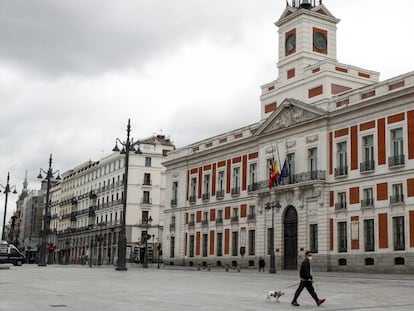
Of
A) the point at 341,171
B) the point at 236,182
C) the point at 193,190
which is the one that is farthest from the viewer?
the point at 193,190

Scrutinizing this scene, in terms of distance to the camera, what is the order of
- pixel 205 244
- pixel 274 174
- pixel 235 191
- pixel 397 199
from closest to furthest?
1. pixel 397 199
2. pixel 274 174
3. pixel 235 191
4. pixel 205 244

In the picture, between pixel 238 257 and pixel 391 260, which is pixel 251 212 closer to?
pixel 238 257

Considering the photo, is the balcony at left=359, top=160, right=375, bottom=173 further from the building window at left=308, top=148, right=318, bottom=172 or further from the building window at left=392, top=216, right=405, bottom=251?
the building window at left=308, top=148, right=318, bottom=172

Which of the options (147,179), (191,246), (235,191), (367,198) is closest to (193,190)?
(191,246)

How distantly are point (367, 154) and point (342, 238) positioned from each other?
6.14 meters

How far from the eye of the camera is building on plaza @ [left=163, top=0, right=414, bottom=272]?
39781mm

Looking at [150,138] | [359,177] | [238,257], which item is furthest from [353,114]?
[150,138]

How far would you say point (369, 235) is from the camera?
41.1 m

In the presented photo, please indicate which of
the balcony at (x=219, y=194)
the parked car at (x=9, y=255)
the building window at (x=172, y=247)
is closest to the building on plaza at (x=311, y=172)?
the balcony at (x=219, y=194)

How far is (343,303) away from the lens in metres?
16.5

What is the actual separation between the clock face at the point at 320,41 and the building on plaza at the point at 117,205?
108 feet

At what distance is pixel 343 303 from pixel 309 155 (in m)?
31.1

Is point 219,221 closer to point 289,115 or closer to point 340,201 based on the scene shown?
point 289,115

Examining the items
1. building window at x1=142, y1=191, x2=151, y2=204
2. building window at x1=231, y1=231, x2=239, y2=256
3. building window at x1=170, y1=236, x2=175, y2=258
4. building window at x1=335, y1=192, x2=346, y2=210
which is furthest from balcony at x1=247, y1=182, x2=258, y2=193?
building window at x1=142, y1=191, x2=151, y2=204
